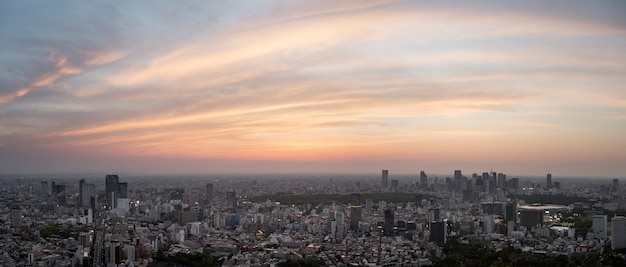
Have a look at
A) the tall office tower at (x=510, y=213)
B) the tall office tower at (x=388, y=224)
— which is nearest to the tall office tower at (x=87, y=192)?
the tall office tower at (x=388, y=224)

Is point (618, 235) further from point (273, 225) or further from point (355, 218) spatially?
point (273, 225)

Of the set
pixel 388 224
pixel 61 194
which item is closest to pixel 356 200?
pixel 388 224

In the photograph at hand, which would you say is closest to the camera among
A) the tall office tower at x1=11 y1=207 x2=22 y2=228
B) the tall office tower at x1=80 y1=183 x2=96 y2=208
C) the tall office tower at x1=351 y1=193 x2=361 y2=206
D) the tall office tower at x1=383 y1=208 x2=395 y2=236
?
the tall office tower at x1=11 y1=207 x2=22 y2=228

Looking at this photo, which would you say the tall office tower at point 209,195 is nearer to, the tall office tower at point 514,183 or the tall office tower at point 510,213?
the tall office tower at point 510,213

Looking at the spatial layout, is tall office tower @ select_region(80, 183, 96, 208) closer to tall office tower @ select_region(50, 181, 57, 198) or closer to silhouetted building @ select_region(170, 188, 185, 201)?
tall office tower @ select_region(50, 181, 57, 198)

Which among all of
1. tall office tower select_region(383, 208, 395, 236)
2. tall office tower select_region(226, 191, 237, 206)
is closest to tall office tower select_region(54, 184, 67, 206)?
tall office tower select_region(226, 191, 237, 206)
